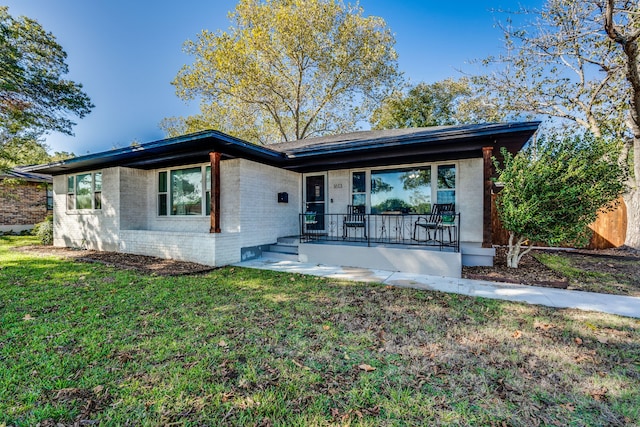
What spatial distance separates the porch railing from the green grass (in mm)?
2973

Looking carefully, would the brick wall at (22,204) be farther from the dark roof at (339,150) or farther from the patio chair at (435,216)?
the patio chair at (435,216)

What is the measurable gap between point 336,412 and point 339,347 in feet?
Answer: 3.04

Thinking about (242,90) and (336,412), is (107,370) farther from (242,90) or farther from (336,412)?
(242,90)

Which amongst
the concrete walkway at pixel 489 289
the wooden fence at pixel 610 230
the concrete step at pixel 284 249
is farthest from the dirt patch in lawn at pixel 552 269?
the concrete step at pixel 284 249

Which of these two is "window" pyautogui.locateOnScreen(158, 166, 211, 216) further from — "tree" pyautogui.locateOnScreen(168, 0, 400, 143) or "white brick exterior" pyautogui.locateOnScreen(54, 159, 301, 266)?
"tree" pyautogui.locateOnScreen(168, 0, 400, 143)

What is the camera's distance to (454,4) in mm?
11469

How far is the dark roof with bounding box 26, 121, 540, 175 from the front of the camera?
6184mm

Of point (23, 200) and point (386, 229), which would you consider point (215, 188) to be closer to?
point (386, 229)

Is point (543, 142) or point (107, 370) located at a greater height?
point (543, 142)

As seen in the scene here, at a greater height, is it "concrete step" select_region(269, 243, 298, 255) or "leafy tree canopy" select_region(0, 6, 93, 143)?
"leafy tree canopy" select_region(0, 6, 93, 143)

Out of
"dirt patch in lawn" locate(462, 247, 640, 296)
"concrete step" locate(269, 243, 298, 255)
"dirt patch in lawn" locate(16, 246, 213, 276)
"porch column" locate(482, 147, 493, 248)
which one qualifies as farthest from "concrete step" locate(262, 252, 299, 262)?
"porch column" locate(482, 147, 493, 248)

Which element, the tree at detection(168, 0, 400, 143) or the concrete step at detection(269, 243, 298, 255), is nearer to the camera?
the concrete step at detection(269, 243, 298, 255)

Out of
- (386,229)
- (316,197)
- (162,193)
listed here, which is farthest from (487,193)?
(162,193)

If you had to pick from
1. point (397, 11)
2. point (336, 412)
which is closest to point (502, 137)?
point (336, 412)
